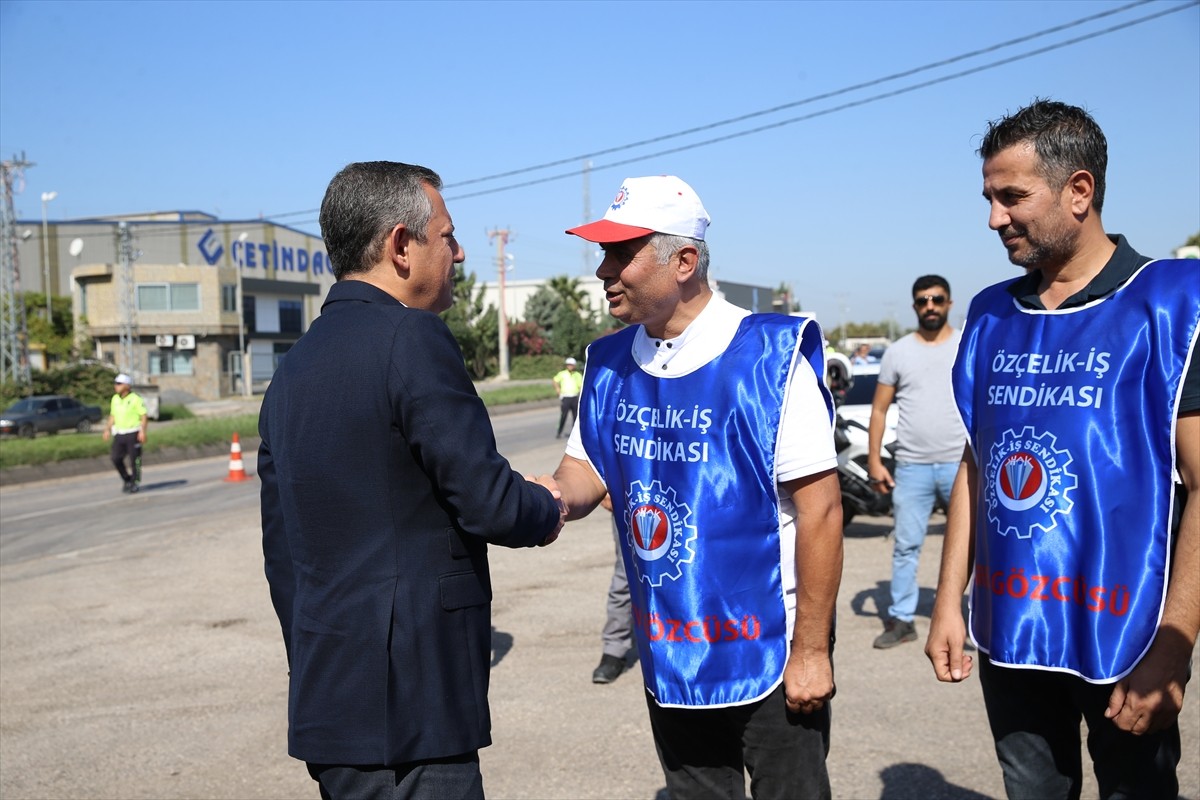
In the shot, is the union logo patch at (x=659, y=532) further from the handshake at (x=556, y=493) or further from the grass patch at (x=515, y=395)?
the grass patch at (x=515, y=395)

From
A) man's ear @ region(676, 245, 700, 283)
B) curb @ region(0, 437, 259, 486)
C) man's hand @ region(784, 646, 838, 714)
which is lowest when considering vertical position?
curb @ region(0, 437, 259, 486)

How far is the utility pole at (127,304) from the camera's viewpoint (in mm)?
50500

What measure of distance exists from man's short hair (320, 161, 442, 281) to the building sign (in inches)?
2451

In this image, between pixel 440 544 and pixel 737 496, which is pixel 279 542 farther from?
pixel 737 496

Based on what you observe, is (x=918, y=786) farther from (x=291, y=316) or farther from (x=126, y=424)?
(x=291, y=316)

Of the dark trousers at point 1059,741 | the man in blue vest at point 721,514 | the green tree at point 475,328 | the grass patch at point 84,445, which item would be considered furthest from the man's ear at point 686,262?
the green tree at point 475,328

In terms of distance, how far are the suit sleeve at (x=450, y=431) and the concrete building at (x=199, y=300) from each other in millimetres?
52901

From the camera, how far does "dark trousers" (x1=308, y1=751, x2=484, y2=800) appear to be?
7.63 feet

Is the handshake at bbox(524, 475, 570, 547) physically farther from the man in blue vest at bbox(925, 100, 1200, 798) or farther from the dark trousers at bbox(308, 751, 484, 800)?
the man in blue vest at bbox(925, 100, 1200, 798)

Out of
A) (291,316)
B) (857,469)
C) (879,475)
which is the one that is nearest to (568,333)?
(291,316)

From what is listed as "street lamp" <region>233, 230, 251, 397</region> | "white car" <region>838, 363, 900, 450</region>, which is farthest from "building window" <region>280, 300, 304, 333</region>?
"white car" <region>838, 363, 900, 450</region>

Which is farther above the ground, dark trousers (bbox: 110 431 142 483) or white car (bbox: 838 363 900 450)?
white car (bbox: 838 363 900 450)

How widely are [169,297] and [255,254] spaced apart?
26.3 feet

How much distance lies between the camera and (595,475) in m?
3.14
